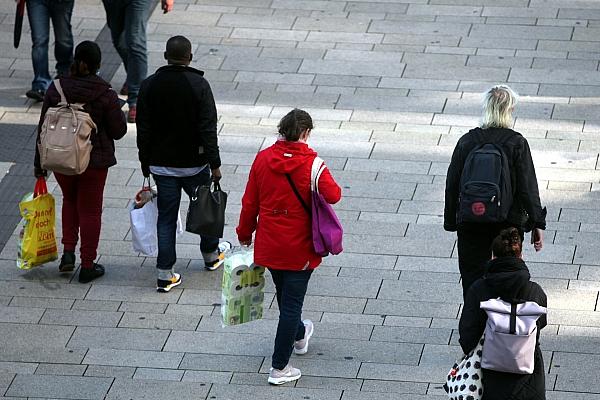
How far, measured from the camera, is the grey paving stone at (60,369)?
7918mm

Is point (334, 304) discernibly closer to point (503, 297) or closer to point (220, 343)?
point (220, 343)

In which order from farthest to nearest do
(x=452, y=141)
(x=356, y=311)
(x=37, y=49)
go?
(x=37, y=49) → (x=452, y=141) → (x=356, y=311)

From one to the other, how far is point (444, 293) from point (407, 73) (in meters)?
4.03

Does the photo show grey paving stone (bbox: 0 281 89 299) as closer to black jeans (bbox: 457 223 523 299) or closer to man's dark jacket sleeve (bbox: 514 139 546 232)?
black jeans (bbox: 457 223 523 299)

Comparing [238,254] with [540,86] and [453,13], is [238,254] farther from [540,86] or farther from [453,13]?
[453,13]

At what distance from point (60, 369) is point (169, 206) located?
1.40 metres

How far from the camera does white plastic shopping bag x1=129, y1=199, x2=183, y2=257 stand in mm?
8906

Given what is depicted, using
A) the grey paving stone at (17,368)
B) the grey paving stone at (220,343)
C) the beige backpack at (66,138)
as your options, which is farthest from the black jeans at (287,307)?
the beige backpack at (66,138)

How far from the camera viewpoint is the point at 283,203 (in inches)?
291

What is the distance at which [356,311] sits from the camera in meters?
8.59

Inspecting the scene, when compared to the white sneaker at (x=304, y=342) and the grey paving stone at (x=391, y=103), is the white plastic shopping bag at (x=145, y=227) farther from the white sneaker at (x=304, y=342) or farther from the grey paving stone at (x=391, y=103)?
the grey paving stone at (x=391, y=103)

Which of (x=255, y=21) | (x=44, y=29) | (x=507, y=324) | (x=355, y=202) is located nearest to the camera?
(x=507, y=324)

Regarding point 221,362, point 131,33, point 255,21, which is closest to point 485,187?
point 221,362

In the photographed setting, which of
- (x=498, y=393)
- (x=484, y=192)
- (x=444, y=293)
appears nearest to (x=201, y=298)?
(x=444, y=293)
